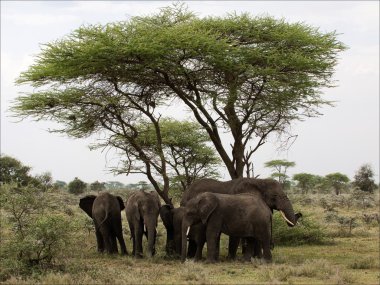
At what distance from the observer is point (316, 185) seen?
203ft

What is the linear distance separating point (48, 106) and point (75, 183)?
123 feet

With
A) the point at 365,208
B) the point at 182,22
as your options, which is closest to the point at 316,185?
the point at 365,208

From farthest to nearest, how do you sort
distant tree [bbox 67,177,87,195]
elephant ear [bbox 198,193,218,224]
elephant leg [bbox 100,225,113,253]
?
distant tree [bbox 67,177,87,195] → elephant leg [bbox 100,225,113,253] → elephant ear [bbox 198,193,218,224]

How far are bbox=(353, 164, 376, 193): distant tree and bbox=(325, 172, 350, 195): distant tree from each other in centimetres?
532

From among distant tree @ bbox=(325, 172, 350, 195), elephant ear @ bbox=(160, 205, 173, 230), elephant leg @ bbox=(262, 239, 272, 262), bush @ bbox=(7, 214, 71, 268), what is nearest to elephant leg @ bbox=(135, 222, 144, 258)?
elephant ear @ bbox=(160, 205, 173, 230)

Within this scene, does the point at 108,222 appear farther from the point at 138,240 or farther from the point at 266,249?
the point at 266,249

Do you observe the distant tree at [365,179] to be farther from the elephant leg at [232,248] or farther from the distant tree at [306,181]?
the elephant leg at [232,248]

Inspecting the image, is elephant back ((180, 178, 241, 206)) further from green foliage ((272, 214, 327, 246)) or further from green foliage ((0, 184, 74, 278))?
green foliage ((272, 214, 327, 246))

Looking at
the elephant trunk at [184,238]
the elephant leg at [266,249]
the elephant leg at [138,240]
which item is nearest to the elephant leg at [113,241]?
the elephant leg at [138,240]

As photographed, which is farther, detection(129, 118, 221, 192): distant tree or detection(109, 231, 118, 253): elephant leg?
detection(129, 118, 221, 192): distant tree

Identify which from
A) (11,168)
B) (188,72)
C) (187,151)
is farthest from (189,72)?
(11,168)

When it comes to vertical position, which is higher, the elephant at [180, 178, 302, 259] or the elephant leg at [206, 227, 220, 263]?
the elephant at [180, 178, 302, 259]

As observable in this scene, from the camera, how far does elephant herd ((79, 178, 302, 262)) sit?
1370cm

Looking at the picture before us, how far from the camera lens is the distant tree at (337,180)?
61188 millimetres
